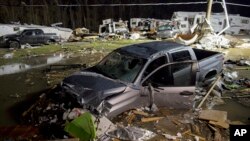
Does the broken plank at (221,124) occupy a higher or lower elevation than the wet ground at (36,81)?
lower

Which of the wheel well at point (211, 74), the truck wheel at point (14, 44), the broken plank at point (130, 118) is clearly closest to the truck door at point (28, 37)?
the truck wheel at point (14, 44)

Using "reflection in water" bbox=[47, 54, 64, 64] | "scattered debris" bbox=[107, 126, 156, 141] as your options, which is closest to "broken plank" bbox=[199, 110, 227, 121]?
"scattered debris" bbox=[107, 126, 156, 141]

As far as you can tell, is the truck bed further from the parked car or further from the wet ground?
the parked car

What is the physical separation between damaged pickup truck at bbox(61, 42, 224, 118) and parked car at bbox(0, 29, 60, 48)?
13.3 metres

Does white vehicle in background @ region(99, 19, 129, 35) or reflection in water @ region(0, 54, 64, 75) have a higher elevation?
white vehicle in background @ region(99, 19, 129, 35)

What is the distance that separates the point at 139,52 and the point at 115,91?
1519 millimetres

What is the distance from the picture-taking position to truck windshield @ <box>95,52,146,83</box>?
6.80 m

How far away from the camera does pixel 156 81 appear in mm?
7156

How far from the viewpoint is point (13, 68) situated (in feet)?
41.8

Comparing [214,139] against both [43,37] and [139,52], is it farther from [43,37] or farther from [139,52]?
[43,37]

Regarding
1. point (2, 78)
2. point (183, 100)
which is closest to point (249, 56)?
point (183, 100)

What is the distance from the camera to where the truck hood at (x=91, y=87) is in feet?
20.3

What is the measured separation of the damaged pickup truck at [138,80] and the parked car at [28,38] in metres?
13.3

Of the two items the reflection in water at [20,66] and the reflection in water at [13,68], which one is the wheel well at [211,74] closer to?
the reflection in water at [20,66]
